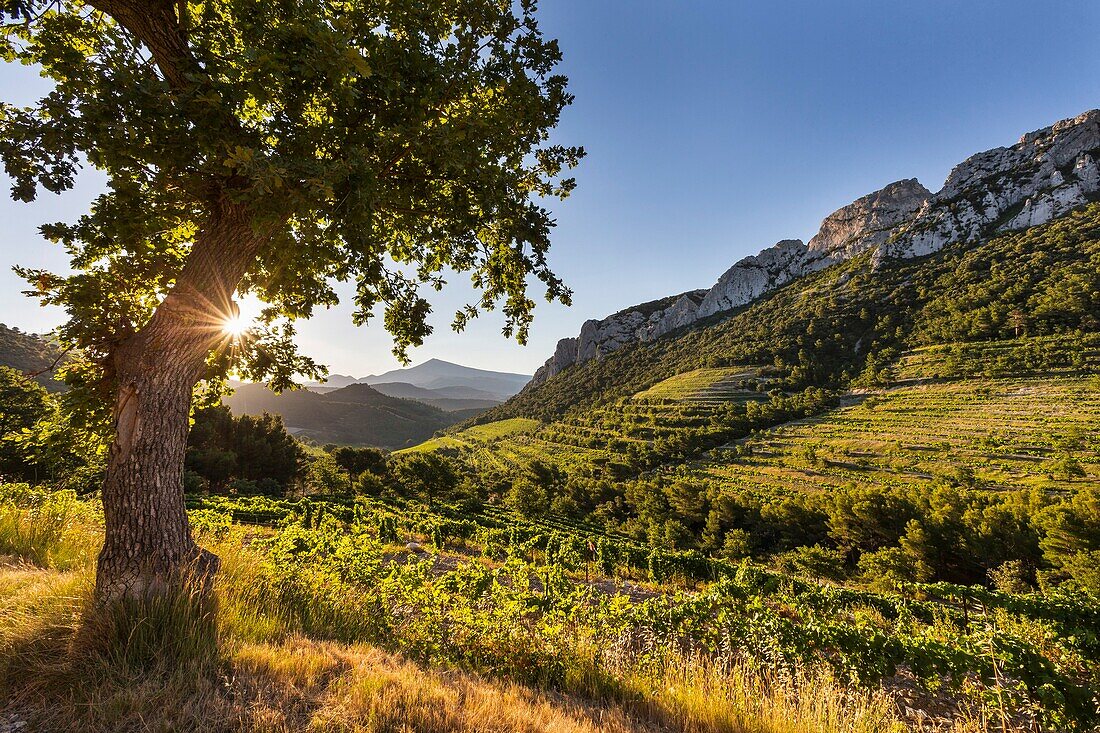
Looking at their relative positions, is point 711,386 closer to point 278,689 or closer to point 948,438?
point 948,438

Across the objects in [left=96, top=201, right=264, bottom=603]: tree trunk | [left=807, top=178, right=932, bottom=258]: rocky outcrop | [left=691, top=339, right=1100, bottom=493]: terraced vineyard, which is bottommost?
[left=691, top=339, right=1100, bottom=493]: terraced vineyard

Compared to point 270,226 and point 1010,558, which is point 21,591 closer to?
point 270,226

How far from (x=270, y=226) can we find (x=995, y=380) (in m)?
131

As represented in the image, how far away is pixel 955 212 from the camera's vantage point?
145 meters

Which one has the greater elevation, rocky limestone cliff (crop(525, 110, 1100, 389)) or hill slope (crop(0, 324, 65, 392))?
rocky limestone cliff (crop(525, 110, 1100, 389))

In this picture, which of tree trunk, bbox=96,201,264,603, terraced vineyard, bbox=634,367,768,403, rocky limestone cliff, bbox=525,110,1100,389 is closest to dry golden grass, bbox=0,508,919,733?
tree trunk, bbox=96,201,264,603

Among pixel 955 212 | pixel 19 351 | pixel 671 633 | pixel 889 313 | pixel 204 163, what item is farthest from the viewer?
pixel 955 212

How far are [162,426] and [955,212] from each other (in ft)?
720

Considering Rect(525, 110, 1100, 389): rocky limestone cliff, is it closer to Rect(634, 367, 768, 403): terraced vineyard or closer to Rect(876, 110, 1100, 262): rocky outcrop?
Rect(876, 110, 1100, 262): rocky outcrop

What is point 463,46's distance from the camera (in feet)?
18.7

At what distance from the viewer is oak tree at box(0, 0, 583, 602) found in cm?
349

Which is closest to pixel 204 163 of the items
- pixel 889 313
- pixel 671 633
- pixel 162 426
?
pixel 162 426

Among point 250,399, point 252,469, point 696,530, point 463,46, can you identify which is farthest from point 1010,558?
point 250,399

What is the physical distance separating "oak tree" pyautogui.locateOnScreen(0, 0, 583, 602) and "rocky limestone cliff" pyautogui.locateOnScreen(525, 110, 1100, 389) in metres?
189
